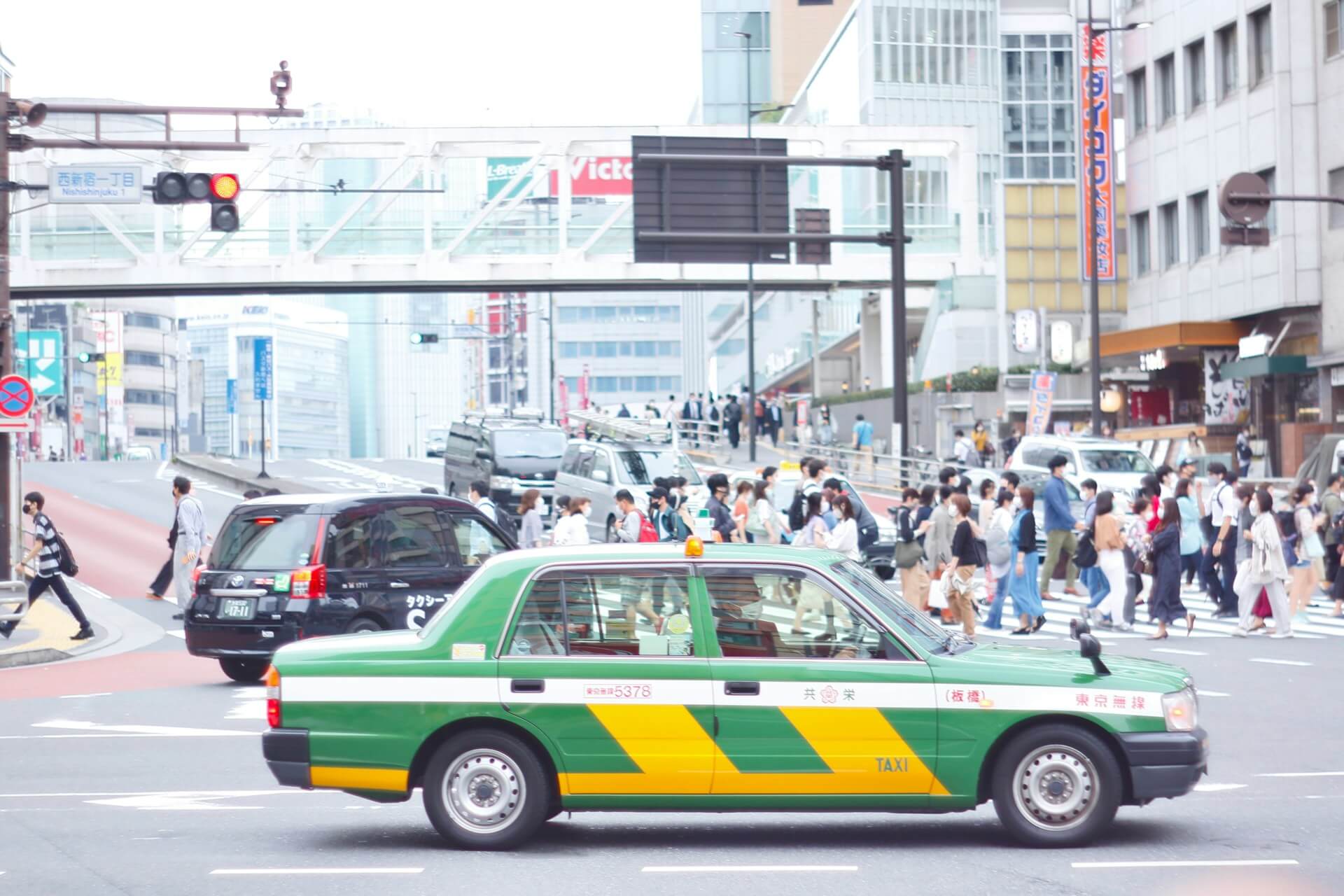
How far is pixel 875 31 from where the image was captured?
7638cm

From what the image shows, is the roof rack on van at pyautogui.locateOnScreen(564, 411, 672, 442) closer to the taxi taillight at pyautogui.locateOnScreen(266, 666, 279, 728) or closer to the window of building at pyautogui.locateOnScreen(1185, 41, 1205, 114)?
the window of building at pyautogui.locateOnScreen(1185, 41, 1205, 114)

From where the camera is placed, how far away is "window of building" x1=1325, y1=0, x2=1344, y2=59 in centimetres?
4044

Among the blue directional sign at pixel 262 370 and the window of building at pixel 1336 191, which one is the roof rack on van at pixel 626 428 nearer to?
the blue directional sign at pixel 262 370

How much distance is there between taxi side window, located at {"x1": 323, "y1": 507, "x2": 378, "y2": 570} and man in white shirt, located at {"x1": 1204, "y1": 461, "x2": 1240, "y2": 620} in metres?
11.5

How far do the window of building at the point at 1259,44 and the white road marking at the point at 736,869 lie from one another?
38.4m

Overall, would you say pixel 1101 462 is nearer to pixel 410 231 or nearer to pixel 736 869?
pixel 410 231

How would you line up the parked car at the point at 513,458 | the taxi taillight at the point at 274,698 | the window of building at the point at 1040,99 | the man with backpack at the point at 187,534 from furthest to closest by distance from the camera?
the window of building at the point at 1040,99
the parked car at the point at 513,458
the man with backpack at the point at 187,534
the taxi taillight at the point at 274,698

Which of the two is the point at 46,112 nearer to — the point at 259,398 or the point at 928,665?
the point at 928,665

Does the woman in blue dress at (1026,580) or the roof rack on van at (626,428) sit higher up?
the roof rack on van at (626,428)

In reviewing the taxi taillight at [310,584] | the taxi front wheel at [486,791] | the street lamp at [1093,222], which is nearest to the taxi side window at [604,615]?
the taxi front wheel at [486,791]

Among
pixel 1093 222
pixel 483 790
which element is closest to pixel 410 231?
pixel 1093 222

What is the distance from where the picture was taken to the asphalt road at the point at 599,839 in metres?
8.09

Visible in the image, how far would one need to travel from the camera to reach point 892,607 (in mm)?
8922

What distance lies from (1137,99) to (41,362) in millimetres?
35711
